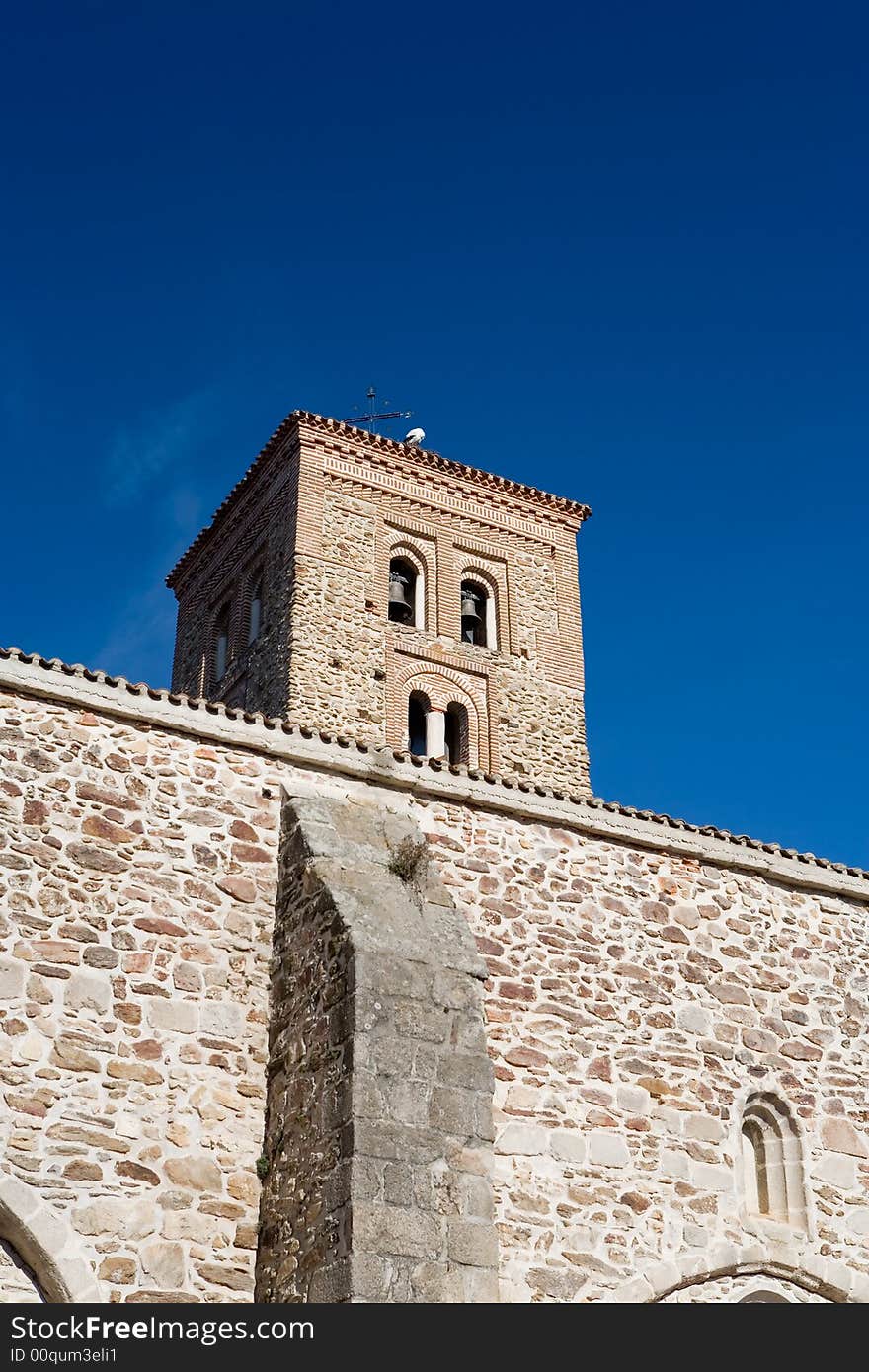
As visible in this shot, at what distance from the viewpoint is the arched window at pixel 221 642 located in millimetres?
26875

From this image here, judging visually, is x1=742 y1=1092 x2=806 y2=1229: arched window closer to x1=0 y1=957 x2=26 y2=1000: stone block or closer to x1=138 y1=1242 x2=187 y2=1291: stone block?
x1=138 y1=1242 x2=187 y2=1291: stone block

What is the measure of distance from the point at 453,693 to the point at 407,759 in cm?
1334

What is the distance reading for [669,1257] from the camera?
10.8m

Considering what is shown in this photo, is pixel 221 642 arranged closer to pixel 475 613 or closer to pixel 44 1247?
pixel 475 613

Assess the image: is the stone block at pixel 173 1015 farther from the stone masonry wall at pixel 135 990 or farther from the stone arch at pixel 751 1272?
the stone arch at pixel 751 1272

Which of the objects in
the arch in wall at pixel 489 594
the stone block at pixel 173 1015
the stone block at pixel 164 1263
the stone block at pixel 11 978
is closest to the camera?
the stone block at pixel 164 1263

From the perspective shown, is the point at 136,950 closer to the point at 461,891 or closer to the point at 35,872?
the point at 35,872

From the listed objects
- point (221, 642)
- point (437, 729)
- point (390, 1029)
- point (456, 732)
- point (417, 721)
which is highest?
point (221, 642)

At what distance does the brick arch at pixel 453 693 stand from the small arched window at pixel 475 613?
1.22 m

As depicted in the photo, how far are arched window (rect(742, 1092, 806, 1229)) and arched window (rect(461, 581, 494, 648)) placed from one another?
48.9ft

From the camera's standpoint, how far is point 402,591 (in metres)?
26.0

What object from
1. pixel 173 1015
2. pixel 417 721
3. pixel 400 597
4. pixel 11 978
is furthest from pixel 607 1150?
pixel 400 597

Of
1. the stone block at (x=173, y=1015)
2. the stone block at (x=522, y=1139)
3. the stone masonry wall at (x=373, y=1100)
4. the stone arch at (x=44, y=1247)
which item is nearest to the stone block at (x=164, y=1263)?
the stone arch at (x=44, y=1247)

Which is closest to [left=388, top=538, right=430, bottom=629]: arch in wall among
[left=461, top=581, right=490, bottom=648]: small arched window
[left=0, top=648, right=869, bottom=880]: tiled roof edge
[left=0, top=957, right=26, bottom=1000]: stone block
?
[left=461, top=581, right=490, bottom=648]: small arched window
